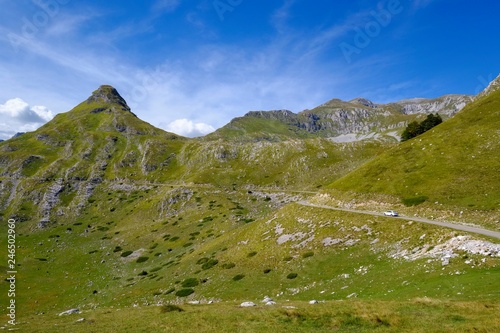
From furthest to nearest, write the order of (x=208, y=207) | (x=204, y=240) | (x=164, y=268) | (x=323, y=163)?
(x=323, y=163), (x=208, y=207), (x=204, y=240), (x=164, y=268)

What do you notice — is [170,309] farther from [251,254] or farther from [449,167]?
[449,167]

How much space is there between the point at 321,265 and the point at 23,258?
347ft

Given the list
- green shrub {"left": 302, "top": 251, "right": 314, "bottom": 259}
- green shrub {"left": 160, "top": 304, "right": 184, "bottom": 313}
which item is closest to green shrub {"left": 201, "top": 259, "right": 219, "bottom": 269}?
green shrub {"left": 302, "top": 251, "right": 314, "bottom": 259}

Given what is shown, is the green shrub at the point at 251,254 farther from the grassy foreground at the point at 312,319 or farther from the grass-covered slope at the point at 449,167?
the grass-covered slope at the point at 449,167

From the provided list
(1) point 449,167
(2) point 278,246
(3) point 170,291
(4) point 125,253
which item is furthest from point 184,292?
(1) point 449,167

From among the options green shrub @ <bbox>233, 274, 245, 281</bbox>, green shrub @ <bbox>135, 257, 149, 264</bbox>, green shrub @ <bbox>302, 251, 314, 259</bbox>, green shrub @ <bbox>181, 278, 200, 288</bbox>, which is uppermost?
green shrub @ <bbox>302, 251, 314, 259</bbox>

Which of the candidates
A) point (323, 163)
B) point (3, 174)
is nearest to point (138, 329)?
point (323, 163)

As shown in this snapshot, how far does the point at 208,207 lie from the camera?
11688 cm

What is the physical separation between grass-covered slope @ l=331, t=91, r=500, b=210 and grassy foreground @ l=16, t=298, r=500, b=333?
113ft

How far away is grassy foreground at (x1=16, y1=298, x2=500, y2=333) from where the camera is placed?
2005cm

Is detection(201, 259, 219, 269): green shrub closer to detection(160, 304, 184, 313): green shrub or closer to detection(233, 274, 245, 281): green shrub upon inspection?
detection(233, 274, 245, 281): green shrub

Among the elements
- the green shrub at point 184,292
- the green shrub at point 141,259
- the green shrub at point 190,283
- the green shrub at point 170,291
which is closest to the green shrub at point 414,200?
the green shrub at point 190,283

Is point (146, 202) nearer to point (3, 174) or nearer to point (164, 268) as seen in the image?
point (164, 268)

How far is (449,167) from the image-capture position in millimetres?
64875
